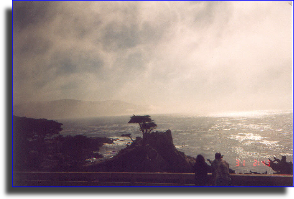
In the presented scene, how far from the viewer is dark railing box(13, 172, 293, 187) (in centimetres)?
394

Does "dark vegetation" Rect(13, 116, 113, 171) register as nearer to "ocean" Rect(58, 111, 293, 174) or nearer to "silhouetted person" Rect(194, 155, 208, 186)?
"ocean" Rect(58, 111, 293, 174)

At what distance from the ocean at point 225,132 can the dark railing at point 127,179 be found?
98.3 inches

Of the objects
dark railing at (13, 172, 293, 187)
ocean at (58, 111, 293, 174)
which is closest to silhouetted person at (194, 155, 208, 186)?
dark railing at (13, 172, 293, 187)

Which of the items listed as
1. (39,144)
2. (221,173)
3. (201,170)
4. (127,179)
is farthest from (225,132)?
(39,144)

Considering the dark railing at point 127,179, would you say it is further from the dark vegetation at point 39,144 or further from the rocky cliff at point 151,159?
the rocky cliff at point 151,159

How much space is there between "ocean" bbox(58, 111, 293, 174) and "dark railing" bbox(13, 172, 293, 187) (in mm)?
2498

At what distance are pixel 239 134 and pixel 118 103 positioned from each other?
9771 millimetres

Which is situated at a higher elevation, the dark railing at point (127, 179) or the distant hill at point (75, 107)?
the distant hill at point (75, 107)

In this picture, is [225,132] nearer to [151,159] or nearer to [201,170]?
[151,159]

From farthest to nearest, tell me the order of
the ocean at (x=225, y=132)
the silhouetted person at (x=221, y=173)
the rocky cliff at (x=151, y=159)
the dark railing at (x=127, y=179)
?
the rocky cliff at (x=151, y=159) < the ocean at (x=225, y=132) < the dark railing at (x=127, y=179) < the silhouetted person at (x=221, y=173)

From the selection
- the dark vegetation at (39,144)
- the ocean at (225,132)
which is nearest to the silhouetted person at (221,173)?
the ocean at (225,132)

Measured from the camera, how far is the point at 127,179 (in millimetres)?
4246

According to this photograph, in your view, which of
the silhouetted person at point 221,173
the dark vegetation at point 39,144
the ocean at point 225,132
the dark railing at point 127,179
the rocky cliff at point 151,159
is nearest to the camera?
the silhouetted person at point 221,173

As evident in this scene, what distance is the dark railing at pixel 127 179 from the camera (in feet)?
12.9
